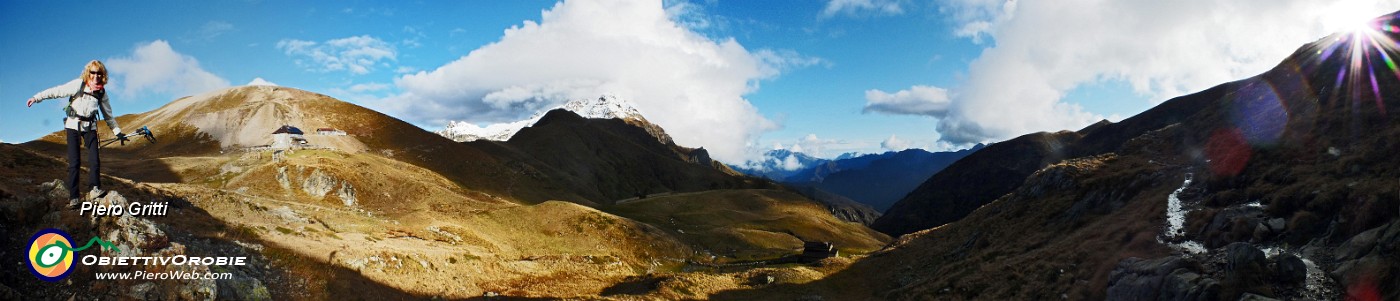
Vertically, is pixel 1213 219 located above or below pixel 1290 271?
above

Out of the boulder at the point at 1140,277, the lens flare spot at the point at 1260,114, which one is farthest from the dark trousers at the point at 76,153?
the lens flare spot at the point at 1260,114

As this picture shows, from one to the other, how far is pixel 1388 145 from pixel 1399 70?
898 inches

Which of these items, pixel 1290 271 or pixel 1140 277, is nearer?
pixel 1290 271

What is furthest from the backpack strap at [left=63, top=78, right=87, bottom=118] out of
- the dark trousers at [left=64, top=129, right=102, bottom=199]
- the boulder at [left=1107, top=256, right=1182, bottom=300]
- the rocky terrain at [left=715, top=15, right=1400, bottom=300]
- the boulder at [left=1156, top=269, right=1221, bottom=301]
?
the boulder at [left=1107, top=256, right=1182, bottom=300]

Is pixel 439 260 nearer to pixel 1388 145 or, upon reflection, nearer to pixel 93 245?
pixel 93 245

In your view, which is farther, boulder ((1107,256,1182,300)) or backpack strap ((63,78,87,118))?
boulder ((1107,256,1182,300))

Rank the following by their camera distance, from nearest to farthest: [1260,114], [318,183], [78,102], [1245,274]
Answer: [78,102] < [1245,274] < [1260,114] < [318,183]

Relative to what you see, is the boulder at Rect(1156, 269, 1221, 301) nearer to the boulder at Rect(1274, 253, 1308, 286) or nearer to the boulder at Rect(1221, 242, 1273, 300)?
the boulder at Rect(1221, 242, 1273, 300)

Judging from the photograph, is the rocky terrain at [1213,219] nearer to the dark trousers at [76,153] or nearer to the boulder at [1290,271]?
the boulder at [1290,271]

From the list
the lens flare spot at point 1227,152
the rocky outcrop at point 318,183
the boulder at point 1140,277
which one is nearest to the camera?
the boulder at point 1140,277

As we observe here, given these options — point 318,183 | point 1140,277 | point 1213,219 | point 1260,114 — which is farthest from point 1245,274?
point 318,183

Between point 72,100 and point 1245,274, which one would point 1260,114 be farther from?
point 72,100

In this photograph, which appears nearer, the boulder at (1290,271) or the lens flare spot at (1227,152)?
the boulder at (1290,271)

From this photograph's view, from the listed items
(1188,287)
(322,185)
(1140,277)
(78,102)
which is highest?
(322,185)
